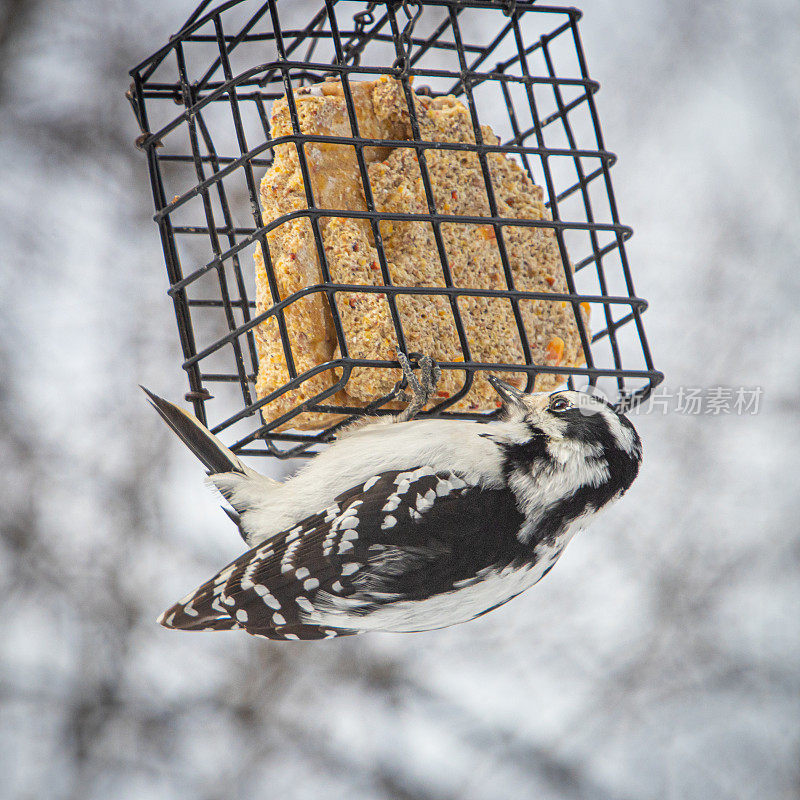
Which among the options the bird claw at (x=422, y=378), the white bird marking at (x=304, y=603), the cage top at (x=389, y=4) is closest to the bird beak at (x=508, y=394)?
the bird claw at (x=422, y=378)

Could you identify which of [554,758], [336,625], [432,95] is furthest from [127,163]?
[554,758]

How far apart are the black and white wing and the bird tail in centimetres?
33

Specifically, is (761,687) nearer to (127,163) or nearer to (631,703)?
(631,703)

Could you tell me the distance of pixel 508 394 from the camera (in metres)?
2.15

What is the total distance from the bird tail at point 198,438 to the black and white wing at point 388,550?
1.07ft

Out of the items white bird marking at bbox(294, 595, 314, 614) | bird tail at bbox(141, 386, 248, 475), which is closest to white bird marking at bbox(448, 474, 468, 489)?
white bird marking at bbox(294, 595, 314, 614)

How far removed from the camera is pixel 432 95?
250 centimetres

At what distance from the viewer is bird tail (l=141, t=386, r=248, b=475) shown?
89.2 inches

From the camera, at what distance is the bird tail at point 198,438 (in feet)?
7.43

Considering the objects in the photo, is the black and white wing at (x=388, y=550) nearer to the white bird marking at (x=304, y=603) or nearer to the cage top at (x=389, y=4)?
the white bird marking at (x=304, y=603)

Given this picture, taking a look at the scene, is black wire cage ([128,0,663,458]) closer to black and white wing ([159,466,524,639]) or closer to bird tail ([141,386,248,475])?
bird tail ([141,386,248,475])

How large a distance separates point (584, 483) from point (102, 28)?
3.63m

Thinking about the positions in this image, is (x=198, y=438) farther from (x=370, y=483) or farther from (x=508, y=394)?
(x=508, y=394)

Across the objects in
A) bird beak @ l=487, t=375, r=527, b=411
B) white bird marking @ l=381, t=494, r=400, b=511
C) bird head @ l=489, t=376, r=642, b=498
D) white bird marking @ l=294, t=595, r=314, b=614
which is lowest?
white bird marking @ l=294, t=595, r=314, b=614
